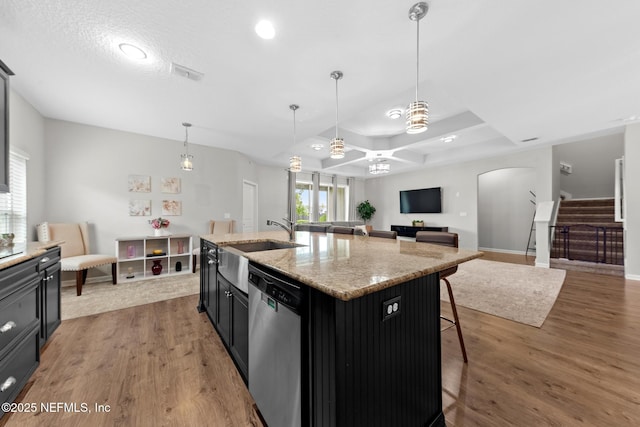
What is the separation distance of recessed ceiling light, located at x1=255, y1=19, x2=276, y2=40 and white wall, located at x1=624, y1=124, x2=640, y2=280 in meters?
5.96

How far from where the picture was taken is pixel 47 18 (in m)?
1.78

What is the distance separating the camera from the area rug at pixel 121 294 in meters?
2.95

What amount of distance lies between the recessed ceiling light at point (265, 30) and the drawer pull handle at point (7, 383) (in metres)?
2.81

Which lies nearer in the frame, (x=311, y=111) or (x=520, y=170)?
(x=311, y=111)

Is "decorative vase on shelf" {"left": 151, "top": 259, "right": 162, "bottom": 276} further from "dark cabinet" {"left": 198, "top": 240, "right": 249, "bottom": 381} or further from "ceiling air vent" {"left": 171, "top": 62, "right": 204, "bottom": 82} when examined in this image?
"ceiling air vent" {"left": 171, "top": 62, "right": 204, "bottom": 82}

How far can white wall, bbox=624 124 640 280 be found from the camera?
401 cm

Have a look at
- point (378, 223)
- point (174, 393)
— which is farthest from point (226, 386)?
point (378, 223)

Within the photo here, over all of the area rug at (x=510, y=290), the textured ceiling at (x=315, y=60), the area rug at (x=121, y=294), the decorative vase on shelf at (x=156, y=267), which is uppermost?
the textured ceiling at (x=315, y=60)

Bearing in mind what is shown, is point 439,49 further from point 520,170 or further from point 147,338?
point 520,170

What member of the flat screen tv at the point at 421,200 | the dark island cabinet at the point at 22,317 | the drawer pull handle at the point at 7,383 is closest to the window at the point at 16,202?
the dark island cabinet at the point at 22,317

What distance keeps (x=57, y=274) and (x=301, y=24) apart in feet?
10.5

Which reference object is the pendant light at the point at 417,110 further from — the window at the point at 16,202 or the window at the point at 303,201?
the window at the point at 303,201

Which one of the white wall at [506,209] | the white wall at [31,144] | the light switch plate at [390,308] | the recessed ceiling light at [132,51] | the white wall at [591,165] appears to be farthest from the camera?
the white wall at [506,209]

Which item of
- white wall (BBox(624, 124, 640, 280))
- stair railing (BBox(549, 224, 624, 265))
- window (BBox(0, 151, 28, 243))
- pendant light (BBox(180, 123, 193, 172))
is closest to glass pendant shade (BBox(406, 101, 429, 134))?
pendant light (BBox(180, 123, 193, 172))
